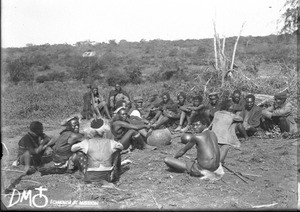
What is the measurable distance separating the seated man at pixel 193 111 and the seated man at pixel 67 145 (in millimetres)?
3402

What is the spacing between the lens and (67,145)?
597 centimetres

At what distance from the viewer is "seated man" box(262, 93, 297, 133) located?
767 cm

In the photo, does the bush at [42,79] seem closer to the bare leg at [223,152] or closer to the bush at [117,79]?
the bush at [117,79]

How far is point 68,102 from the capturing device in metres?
13.0

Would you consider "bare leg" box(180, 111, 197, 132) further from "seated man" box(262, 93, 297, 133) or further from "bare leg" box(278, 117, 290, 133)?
"bare leg" box(278, 117, 290, 133)

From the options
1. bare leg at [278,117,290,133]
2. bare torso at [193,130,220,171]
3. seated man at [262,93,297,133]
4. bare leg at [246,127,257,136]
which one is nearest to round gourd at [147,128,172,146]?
bare leg at [246,127,257,136]

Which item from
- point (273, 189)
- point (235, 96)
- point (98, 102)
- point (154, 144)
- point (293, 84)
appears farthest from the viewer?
point (98, 102)

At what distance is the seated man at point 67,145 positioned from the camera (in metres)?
5.90

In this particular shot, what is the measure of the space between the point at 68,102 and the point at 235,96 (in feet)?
22.7

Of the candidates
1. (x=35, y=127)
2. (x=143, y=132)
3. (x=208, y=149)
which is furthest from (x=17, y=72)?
(x=208, y=149)

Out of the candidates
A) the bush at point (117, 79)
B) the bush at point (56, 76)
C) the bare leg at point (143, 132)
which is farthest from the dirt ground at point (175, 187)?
the bush at point (56, 76)

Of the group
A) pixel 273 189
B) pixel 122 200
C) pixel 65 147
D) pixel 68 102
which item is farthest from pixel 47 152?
pixel 68 102

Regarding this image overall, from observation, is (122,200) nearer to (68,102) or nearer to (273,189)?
(273,189)

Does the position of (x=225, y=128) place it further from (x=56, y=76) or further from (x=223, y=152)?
(x=56, y=76)
